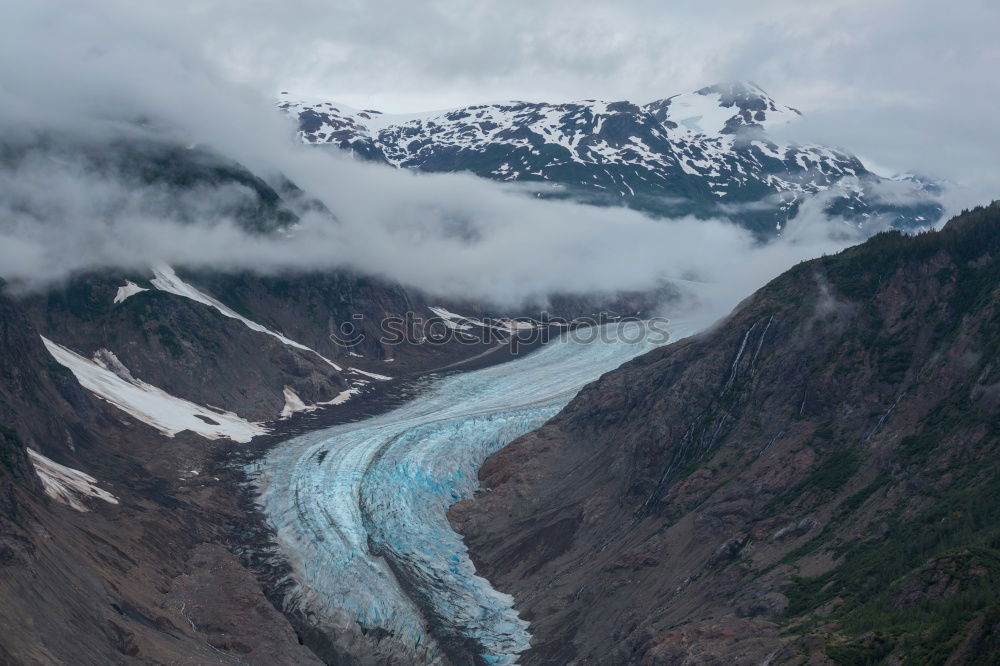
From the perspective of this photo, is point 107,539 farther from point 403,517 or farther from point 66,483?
point 403,517

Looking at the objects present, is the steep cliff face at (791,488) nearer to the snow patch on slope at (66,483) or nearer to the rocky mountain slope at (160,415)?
the rocky mountain slope at (160,415)

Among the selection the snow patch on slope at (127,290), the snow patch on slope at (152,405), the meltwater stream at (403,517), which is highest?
the snow patch on slope at (127,290)

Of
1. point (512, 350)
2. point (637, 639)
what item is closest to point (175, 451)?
point (637, 639)

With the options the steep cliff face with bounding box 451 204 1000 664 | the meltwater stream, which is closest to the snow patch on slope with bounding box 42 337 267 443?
the meltwater stream

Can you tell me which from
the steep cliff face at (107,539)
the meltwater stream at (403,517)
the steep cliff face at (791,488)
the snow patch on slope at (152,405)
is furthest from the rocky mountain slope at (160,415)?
the steep cliff face at (791,488)

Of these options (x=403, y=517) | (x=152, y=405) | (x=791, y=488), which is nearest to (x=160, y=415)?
(x=152, y=405)

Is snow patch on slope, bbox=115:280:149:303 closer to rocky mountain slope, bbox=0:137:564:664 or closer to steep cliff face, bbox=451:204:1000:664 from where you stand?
rocky mountain slope, bbox=0:137:564:664
